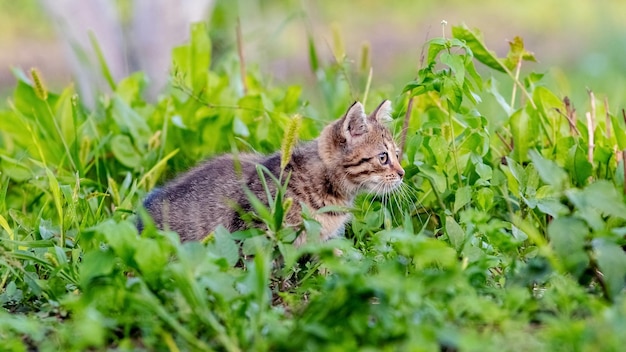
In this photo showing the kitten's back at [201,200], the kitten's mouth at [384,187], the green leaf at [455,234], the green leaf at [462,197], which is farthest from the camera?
the kitten's mouth at [384,187]

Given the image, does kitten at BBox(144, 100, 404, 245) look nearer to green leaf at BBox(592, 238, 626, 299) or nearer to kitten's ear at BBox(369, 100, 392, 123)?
kitten's ear at BBox(369, 100, 392, 123)

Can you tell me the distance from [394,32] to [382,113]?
30.2 ft

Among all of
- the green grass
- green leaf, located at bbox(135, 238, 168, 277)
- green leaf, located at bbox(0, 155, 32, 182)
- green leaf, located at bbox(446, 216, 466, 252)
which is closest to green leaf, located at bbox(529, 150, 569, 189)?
the green grass

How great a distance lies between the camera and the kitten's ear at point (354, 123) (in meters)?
4.39

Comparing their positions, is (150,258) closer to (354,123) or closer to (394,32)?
(354,123)

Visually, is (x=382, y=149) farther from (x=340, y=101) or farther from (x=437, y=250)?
(x=437, y=250)

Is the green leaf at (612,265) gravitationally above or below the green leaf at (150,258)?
below

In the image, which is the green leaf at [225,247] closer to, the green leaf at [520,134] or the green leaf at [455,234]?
the green leaf at [455,234]

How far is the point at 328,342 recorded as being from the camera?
2.49m

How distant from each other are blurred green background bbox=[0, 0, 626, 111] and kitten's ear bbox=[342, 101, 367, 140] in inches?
165

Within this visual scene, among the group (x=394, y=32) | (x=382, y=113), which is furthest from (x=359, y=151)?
(x=394, y=32)

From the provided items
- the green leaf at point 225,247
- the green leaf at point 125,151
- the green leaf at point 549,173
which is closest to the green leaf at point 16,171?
the green leaf at point 125,151

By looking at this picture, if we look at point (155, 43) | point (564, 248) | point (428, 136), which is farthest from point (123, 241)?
point (155, 43)

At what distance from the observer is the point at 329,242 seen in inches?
115
